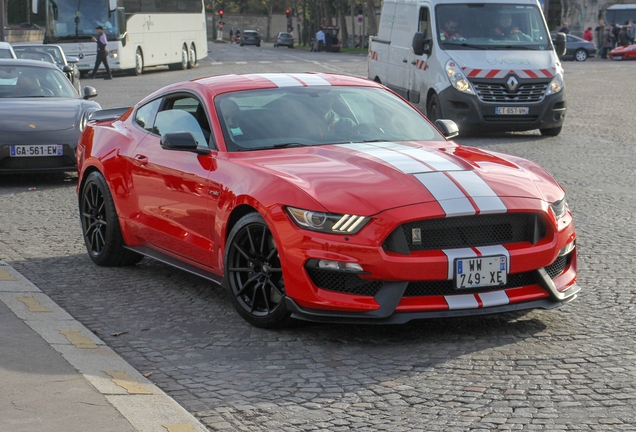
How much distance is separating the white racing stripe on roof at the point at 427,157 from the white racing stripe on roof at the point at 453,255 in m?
0.62

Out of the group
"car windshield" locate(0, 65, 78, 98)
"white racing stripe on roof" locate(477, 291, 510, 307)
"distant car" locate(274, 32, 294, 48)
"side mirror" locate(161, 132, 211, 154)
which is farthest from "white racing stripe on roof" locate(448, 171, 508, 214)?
"distant car" locate(274, 32, 294, 48)

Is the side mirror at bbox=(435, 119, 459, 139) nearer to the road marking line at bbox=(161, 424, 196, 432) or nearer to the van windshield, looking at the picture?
the road marking line at bbox=(161, 424, 196, 432)

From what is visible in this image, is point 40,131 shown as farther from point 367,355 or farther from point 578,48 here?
point 578,48

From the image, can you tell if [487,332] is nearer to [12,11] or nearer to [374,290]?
[374,290]

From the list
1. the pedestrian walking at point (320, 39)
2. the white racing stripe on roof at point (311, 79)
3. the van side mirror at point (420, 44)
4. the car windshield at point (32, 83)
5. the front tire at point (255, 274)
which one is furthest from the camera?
the pedestrian walking at point (320, 39)

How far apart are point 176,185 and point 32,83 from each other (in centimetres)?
828

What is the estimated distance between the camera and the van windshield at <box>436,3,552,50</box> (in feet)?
59.4

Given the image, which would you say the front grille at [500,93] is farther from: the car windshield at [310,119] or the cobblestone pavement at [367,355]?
the car windshield at [310,119]

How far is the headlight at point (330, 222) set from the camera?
5.65 meters

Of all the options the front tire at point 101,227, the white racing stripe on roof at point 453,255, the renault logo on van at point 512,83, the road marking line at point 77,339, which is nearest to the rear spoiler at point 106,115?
the front tire at point 101,227

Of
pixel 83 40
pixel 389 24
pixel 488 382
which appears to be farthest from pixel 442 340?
pixel 83 40

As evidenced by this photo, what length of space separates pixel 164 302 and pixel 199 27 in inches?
1698

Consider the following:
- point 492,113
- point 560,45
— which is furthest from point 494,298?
point 560,45

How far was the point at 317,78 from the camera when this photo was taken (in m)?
7.64
